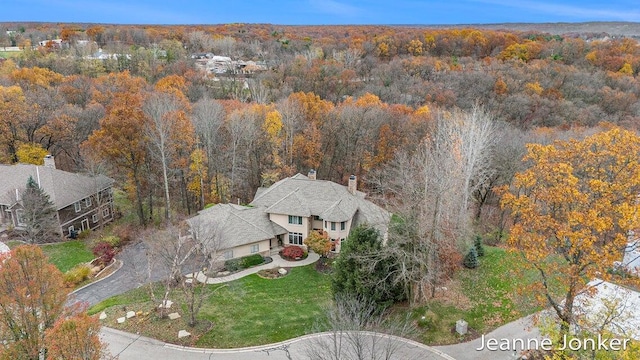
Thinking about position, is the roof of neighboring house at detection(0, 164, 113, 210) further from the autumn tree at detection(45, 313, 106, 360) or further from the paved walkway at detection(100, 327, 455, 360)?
the autumn tree at detection(45, 313, 106, 360)

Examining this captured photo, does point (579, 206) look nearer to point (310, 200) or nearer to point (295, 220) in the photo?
point (310, 200)

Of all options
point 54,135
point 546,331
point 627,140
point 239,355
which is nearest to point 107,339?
point 239,355

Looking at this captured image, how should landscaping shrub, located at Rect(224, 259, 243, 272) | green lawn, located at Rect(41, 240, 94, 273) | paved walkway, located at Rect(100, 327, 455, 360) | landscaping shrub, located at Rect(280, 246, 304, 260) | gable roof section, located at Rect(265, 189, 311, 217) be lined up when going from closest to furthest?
paved walkway, located at Rect(100, 327, 455, 360) < landscaping shrub, located at Rect(224, 259, 243, 272) < green lawn, located at Rect(41, 240, 94, 273) < landscaping shrub, located at Rect(280, 246, 304, 260) < gable roof section, located at Rect(265, 189, 311, 217)

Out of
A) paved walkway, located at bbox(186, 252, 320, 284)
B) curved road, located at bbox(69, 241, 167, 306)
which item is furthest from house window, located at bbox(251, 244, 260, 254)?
curved road, located at bbox(69, 241, 167, 306)

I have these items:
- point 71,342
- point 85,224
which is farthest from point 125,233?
point 71,342

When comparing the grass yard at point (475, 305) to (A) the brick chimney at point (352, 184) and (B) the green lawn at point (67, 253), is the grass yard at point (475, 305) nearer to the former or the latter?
(A) the brick chimney at point (352, 184)

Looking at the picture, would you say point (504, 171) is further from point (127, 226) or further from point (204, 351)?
point (127, 226)
